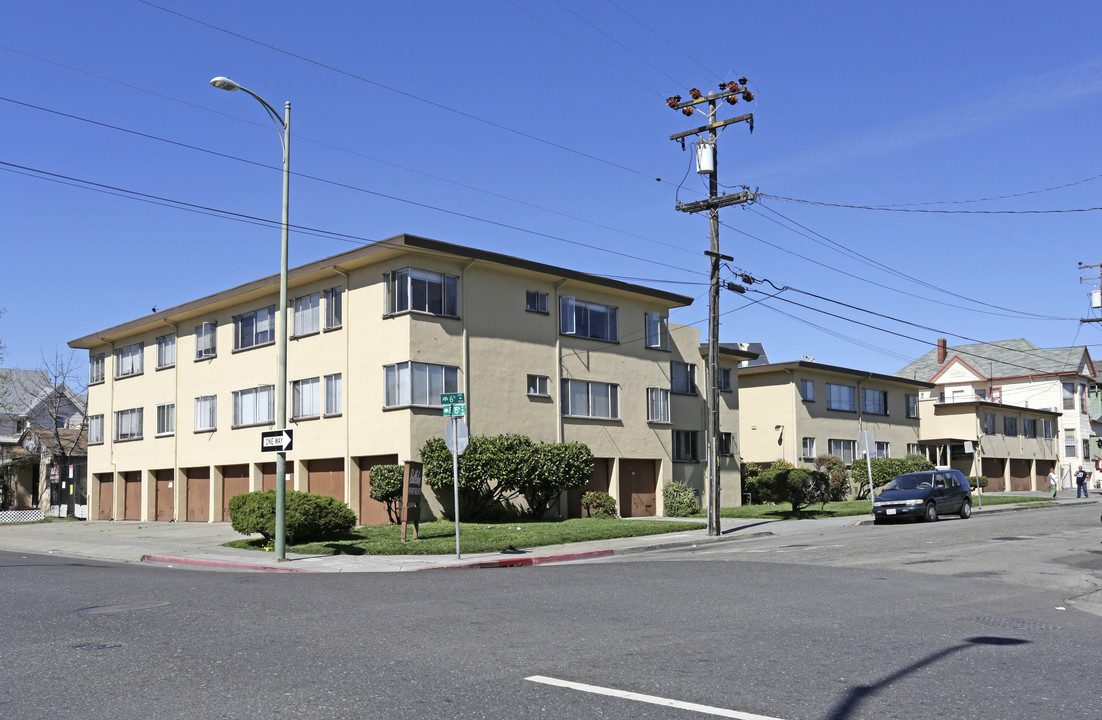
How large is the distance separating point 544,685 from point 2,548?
24.3m

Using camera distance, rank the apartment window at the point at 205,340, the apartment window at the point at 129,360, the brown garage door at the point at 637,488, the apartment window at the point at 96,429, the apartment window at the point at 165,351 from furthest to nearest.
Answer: the apartment window at the point at 96,429 < the apartment window at the point at 129,360 < the apartment window at the point at 165,351 < the apartment window at the point at 205,340 < the brown garage door at the point at 637,488

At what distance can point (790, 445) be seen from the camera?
48531 millimetres

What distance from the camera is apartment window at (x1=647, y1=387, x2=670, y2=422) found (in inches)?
1528

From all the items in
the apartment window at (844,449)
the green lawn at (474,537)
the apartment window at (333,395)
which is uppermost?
the apartment window at (333,395)

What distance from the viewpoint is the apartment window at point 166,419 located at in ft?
135

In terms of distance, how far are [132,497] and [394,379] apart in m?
20.8

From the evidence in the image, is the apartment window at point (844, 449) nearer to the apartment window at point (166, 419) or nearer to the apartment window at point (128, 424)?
the apartment window at point (166, 419)

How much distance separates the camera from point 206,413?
39094mm

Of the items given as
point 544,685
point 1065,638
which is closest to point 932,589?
point 1065,638

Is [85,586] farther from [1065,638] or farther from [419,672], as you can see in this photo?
[1065,638]

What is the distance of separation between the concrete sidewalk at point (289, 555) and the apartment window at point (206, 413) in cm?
497

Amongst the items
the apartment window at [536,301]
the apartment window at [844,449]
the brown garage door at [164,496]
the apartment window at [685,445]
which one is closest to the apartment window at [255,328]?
the brown garage door at [164,496]

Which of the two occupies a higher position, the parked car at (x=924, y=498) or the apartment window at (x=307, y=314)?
the apartment window at (x=307, y=314)

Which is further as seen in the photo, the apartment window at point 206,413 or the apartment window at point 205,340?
the apartment window at point 205,340
